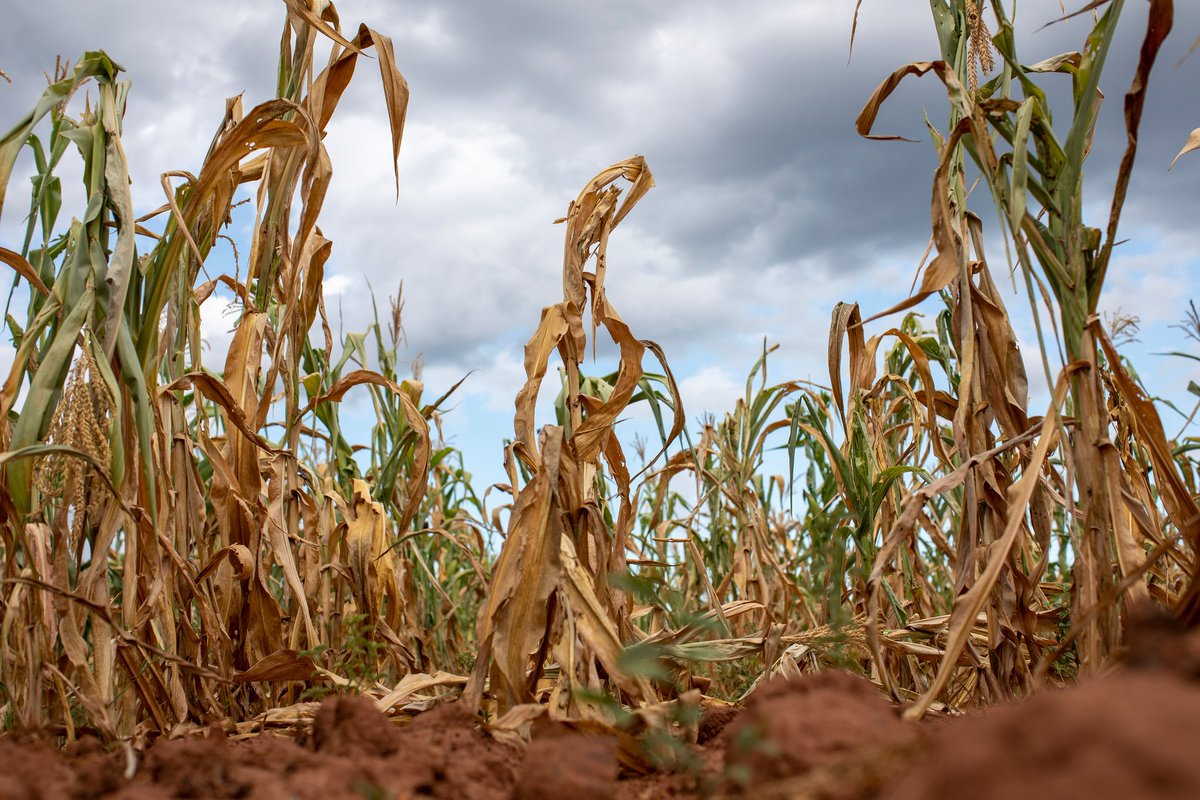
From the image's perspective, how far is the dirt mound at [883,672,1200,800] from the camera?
1.95ft

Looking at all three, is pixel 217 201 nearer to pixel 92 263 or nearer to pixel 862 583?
pixel 92 263

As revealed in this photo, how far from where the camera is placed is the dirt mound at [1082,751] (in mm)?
595

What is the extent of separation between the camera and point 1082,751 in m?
0.62

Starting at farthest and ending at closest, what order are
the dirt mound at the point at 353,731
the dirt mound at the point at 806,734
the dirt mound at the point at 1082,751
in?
the dirt mound at the point at 353,731
the dirt mound at the point at 806,734
the dirt mound at the point at 1082,751

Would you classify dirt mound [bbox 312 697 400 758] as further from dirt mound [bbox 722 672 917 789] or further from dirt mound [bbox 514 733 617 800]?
dirt mound [bbox 722 672 917 789]

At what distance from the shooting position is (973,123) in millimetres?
1485

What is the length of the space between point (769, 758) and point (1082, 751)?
336 mm

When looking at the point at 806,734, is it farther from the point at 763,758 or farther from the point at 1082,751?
the point at 1082,751

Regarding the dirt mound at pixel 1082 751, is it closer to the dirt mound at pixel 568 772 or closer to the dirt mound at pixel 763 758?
the dirt mound at pixel 763 758

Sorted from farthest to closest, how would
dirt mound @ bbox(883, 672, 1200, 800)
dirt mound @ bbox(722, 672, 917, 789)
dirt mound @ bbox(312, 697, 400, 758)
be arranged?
1. dirt mound @ bbox(312, 697, 400, 758)
2. dirt mound @ bbox(722, 672, 917, 789)
3. dirt mound @ bbox(883, 672, 1200, 800)

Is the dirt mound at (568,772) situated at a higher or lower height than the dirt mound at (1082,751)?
lower

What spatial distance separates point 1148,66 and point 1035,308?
1.24 feet

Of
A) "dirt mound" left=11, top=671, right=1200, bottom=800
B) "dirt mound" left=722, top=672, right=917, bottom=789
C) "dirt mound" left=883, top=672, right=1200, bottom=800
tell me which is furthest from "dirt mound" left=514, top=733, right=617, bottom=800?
"dirt mound" left=883, top=672, right=1200, bottom=800

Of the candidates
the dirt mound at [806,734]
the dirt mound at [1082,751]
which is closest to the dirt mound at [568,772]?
the dirt mound at [806,734]
